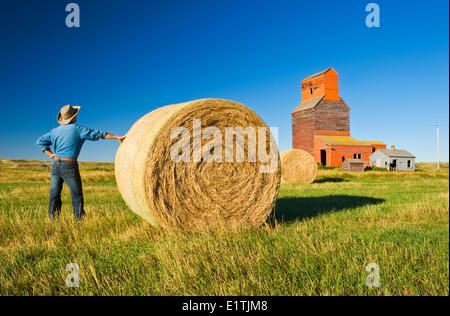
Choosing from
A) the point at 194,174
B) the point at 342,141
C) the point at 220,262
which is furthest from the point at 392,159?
the point at 220,262

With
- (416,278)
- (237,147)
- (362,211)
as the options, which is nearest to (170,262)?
(416,278)

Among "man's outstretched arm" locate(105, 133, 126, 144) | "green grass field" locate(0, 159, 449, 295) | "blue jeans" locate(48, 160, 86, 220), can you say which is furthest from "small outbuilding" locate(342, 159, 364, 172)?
"blue jeans" locate(48, 160, 86, 220)

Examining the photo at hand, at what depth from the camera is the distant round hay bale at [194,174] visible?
5.24 metres

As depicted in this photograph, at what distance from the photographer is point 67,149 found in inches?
245

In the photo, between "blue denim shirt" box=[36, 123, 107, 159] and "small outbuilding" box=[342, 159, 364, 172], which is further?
"small outbuilding" box=[342, 159, 364, 172]

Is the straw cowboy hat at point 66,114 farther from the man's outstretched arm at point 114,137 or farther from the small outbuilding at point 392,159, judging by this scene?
the small outbuilding at point 392,159

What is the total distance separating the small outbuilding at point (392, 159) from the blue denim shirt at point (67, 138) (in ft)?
129

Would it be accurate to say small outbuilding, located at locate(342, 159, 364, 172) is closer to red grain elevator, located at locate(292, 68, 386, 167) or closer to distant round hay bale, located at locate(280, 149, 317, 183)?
red grain elevator, located at locate(292, 68, 386, 167)

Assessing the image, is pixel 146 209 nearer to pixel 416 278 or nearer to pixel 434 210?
pixel 416 278

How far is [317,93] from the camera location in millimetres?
44188

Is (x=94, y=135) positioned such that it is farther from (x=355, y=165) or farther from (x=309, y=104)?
(x=309, y=104)

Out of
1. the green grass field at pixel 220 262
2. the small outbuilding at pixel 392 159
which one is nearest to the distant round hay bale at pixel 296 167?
the green grass field at pixel 220 262

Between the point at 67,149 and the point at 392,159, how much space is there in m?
41.5

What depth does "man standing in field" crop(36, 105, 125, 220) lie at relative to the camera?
6215 millimetres
